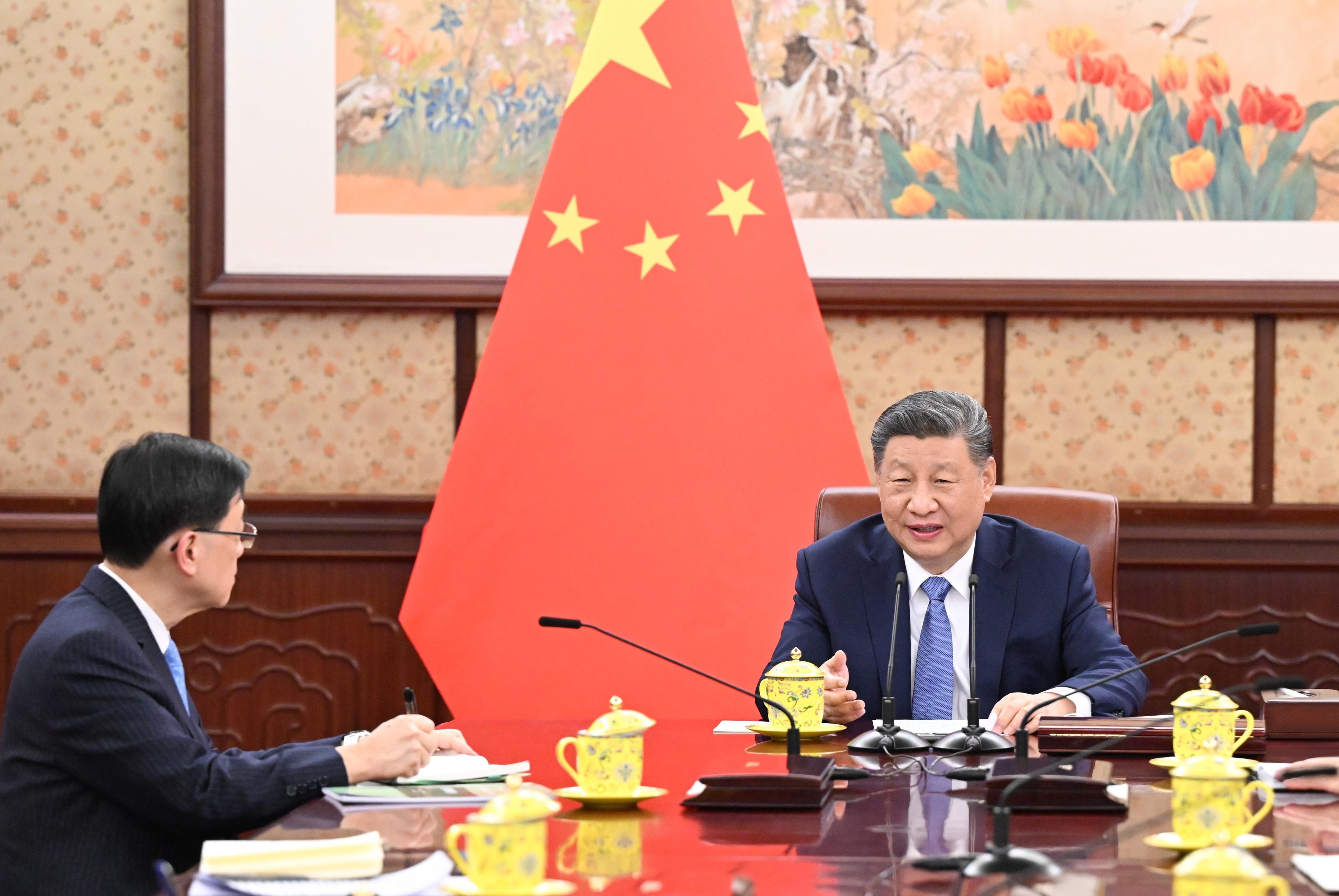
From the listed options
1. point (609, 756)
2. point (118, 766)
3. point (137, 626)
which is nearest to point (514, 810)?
point (609, 756)

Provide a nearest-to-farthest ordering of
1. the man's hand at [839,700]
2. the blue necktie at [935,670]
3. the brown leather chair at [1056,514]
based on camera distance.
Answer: the man's hand at [839,700], the blue necktie at [935,670], the brown leather chair at [1056,514]

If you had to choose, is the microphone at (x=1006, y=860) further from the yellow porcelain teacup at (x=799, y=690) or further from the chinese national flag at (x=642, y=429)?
the chinese national flag at (x=642, y=429)

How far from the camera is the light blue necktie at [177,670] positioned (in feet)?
5.86

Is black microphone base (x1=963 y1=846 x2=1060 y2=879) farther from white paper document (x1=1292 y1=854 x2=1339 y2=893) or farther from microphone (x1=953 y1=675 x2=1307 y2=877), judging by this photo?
white paper document (x1=1292 y1=854 x2=1339 y2=893)

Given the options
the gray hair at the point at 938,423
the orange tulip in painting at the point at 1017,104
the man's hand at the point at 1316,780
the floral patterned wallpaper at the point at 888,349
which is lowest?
the man's hand at the point at 1316,780

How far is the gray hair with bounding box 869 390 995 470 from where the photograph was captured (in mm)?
2512

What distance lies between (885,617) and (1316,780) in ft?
3.15

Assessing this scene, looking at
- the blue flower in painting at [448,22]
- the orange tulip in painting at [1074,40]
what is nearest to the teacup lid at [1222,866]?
the orange tulip in painting at [1074,40]

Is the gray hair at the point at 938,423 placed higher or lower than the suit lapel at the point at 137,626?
higher

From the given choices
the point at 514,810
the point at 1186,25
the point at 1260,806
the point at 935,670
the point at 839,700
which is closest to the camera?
the point at 514,810

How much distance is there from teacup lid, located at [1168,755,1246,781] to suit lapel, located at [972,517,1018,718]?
1013 millimetres

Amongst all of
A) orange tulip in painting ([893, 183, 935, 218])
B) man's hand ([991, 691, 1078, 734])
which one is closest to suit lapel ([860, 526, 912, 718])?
man's hand ([991, 691, 1078, 734])

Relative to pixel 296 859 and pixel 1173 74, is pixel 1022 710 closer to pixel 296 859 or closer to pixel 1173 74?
pixel 296 859

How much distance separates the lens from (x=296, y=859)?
47.5 inches
